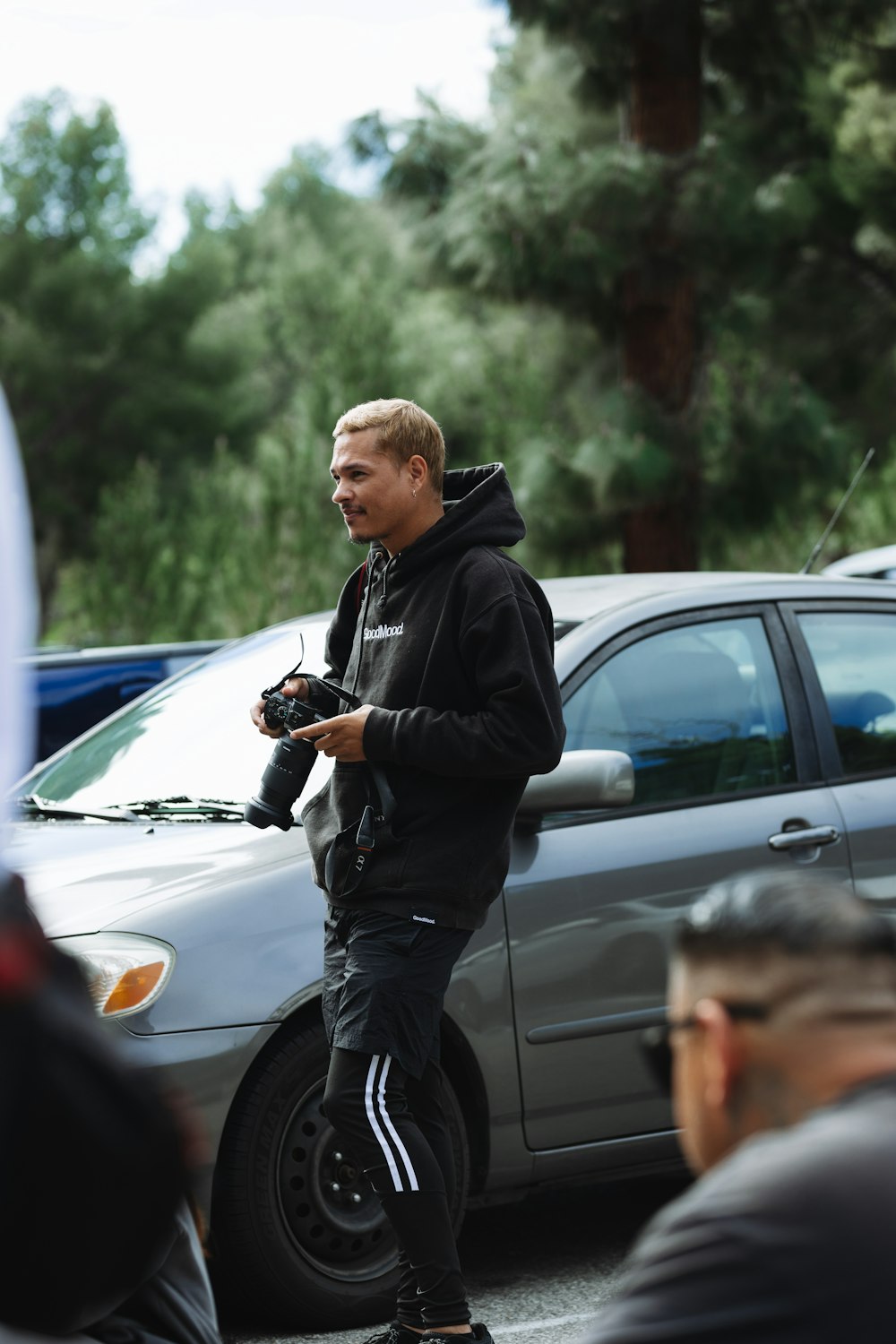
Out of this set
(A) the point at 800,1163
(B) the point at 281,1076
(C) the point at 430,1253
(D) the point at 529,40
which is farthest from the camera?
(D) the point at 529,40

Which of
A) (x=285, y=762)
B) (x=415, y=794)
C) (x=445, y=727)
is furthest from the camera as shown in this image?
(x=285, y=762)

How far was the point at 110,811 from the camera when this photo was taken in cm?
435

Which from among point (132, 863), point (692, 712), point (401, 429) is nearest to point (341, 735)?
point (401, 429)

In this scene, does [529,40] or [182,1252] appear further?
[529,40]

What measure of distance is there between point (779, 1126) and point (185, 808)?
119 inches

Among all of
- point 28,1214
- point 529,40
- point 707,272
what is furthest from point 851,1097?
point 529,40

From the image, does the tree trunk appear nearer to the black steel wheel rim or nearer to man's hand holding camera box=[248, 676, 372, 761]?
the black steel wheel rim

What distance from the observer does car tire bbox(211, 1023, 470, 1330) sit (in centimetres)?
369

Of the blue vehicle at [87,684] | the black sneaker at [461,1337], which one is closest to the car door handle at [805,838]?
the black sneaker at [461,1337]

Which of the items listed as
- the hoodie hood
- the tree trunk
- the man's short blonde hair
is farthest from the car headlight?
the tree trunk

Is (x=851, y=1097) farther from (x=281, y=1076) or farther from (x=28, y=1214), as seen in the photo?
(x=281, y=1076)

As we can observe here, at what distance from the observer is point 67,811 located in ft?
14.6

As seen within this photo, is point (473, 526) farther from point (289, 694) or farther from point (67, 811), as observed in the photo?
point (67, 811)

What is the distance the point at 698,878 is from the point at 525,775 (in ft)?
3.16
